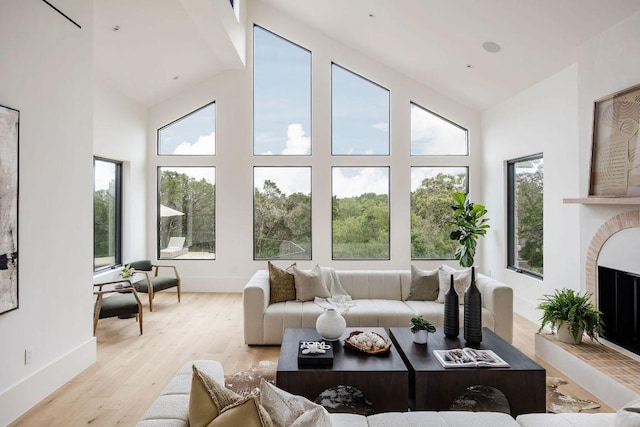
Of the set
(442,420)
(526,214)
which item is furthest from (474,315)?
(526,214)

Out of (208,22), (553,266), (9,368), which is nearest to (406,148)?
(553,266)

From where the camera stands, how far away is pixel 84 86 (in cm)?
369

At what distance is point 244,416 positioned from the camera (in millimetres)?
1313

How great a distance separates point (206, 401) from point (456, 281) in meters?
3.54

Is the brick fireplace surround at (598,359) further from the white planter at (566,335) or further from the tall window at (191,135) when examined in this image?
the tall window at (191,135)

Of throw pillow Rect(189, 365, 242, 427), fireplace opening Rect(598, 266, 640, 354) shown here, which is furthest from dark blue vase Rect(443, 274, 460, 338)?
throw pillow Rect(189, 365, 242, 427)

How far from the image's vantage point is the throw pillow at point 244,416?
1308 mm

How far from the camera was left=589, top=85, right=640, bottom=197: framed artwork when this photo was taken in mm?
3334

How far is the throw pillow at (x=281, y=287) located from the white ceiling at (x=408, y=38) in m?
3.24

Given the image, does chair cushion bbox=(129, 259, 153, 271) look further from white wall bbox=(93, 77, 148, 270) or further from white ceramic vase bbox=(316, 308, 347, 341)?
white ceramic vase bbox=(316, 308, 347, 341)

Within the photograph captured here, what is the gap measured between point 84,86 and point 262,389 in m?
3.38

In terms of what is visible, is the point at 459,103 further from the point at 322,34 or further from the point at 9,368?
the point at 9,368

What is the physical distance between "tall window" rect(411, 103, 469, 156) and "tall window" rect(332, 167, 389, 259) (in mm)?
720

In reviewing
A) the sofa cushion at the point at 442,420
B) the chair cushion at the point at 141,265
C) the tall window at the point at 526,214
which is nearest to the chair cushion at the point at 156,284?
the chair cushion at the point at 141,265
